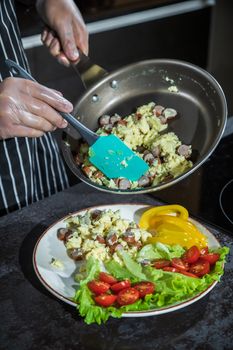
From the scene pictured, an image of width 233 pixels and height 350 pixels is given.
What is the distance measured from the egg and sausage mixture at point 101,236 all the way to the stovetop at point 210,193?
19 cm

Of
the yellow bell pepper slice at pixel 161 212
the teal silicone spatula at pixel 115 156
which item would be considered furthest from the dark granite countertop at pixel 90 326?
the teal silicone spatula at pixel 115 156

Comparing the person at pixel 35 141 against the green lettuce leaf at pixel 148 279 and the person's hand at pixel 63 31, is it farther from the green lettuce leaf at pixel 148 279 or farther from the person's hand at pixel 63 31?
the green lettuce leaf at pixel 148 279

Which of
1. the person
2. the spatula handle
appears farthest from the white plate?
the person

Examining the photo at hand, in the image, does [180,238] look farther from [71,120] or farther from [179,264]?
[71,120]

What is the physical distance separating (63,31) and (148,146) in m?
0.41

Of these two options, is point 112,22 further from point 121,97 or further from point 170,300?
point 170,300

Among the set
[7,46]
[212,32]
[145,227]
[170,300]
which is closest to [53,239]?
[145,227]

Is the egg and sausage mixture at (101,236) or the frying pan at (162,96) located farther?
the frying pan at (162,96)

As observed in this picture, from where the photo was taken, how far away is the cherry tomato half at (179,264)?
1.03 metres

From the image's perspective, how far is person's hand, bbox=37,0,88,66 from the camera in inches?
57.5

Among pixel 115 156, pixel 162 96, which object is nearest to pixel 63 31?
pixel 162 96

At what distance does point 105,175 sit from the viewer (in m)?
1.27

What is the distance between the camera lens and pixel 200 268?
1.03 metres

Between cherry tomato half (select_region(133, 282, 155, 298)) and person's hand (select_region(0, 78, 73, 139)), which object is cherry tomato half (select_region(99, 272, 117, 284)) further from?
person's hand (select_region(0, 78, 73, 139))
